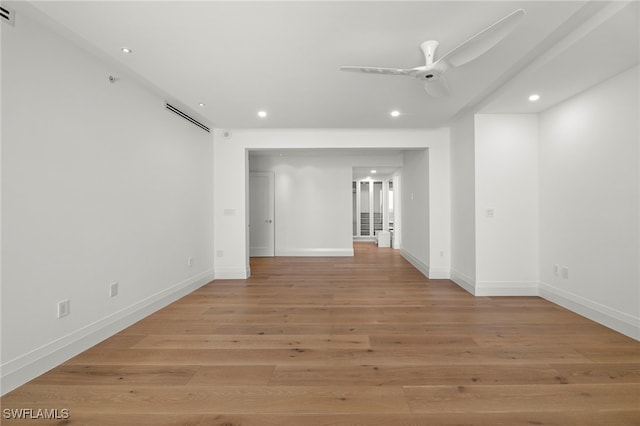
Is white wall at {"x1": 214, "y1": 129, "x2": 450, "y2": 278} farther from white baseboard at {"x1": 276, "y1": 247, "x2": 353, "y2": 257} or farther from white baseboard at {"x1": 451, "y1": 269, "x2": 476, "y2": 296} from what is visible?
white baseboard at {"x1": 276, "y1": 247, "x2": 353, "y2": 257}

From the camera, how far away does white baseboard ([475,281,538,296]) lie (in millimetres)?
3615

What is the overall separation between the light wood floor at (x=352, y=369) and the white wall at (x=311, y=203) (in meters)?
3.56

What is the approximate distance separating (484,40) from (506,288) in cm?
331

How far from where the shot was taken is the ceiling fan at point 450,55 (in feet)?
→ 5.16

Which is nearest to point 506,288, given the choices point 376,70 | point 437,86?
point 437,86

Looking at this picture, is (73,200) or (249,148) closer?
(73,200)

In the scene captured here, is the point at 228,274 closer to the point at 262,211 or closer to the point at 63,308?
the point at 262,211

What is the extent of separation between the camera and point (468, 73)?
2607 millimetres

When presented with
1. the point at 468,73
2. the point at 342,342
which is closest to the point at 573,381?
the point at 342,342

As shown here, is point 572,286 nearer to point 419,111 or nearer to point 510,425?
point 510,425

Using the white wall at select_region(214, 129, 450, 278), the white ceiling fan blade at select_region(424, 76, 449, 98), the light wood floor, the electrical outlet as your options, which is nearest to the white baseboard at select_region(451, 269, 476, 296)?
the light wood floor

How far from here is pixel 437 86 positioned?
230 cm

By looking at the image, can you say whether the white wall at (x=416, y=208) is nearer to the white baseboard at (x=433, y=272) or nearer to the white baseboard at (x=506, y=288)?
the white baseboard at (x=433, y=272)

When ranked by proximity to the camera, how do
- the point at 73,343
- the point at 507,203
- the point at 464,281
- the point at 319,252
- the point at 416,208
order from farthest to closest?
the point at 319,252 → the point at 416,208 → the point at 464,281 → the point at 507,203 → the point at 73,343
